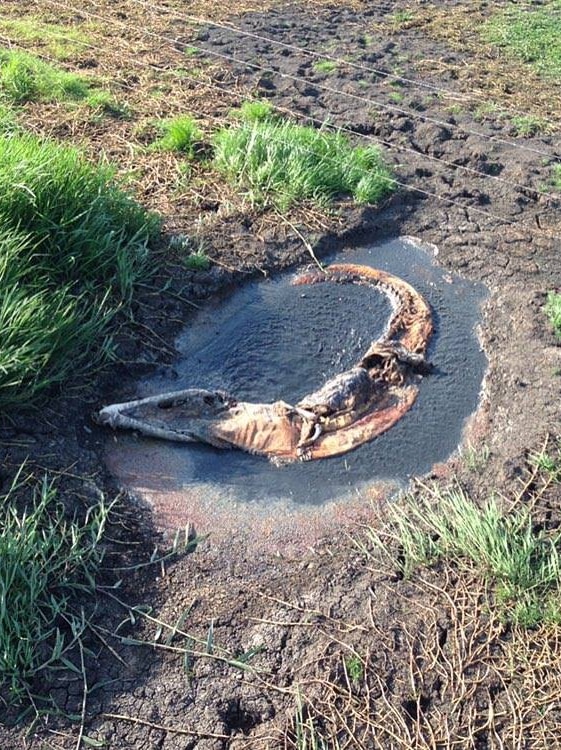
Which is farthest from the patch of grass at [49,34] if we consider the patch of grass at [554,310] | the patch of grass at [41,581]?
the patch of grass at [41,581]

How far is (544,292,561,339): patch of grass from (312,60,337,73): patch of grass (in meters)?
3.51

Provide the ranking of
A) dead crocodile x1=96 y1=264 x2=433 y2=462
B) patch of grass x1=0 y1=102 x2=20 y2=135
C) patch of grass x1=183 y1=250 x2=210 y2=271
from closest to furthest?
1. dead crocodile x1=96 y1=264 x2=433 y2=462
2. patch of grass x1=183 y1=250 x2=210 y2=271
3. patch of grass x1=0 y1=102 x2=20 y2=135

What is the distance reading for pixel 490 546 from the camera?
364 cm

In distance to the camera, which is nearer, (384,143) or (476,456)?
(476,456)

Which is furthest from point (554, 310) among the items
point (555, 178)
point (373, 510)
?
point (373, 510)

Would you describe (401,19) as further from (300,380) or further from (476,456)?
(476,456)

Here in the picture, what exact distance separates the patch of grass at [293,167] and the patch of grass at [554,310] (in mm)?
1485

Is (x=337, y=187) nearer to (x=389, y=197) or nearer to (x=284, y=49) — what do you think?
(x=389, y=197)

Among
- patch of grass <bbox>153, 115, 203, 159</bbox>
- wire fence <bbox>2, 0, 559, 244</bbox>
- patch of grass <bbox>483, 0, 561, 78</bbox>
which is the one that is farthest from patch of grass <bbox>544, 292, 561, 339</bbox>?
patch of grass <bbox>483, 0, 561, 78</bbox>

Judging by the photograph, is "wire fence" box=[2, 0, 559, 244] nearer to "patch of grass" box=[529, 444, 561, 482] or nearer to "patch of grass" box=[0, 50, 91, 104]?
"patch of grass" box=[0, 50, 91, 104]

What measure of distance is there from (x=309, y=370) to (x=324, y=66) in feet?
13.1

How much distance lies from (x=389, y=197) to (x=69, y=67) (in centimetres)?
319

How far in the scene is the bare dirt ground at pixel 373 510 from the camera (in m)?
3.20

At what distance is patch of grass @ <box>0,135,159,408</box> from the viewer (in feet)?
13.7
